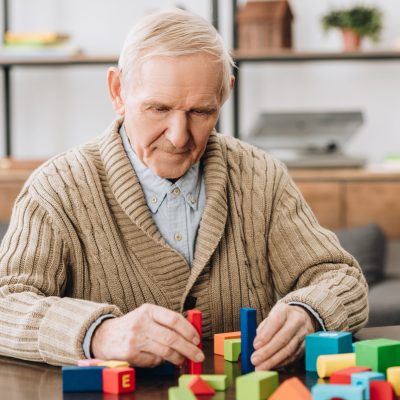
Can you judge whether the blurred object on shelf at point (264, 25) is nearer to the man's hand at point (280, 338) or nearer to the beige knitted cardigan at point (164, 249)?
the beige knitted cardigan at point (164, 249)

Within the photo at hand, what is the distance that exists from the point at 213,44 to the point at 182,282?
46 centimetres

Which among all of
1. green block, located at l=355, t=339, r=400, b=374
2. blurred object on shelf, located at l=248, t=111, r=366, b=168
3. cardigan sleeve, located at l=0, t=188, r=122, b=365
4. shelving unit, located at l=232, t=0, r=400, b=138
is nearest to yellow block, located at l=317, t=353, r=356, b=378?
green block, located at l=355, t=339, r=400, b=374

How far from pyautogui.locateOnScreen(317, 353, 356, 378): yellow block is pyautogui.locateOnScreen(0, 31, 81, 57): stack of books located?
2989mm

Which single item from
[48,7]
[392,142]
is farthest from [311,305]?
[48,7]

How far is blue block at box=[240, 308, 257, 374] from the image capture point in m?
1.43

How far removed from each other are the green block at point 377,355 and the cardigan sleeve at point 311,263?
28 centimetres

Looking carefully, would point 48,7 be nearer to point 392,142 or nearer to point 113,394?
point 392,142

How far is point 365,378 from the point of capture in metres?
1.20

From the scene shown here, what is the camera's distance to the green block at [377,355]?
1.33 m

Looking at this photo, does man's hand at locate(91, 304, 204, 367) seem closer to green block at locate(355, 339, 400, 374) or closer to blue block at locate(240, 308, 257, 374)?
blue block at locate(240, 308, 257, 374)

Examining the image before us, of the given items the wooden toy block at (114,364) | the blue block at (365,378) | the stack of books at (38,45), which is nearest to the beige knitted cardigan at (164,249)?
the wooden toy block at (114,364)

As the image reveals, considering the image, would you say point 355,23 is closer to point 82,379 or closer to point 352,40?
point 352,40

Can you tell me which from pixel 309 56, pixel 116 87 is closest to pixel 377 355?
pixel 116 87

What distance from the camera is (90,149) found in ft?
6.27
